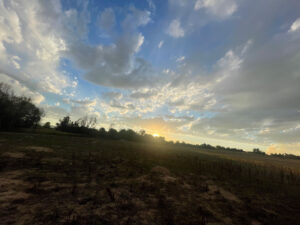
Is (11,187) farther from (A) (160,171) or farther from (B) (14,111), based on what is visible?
(B) (14,111)

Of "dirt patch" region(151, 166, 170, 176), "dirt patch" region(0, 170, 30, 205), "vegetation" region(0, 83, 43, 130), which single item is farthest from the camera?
"vegetation" region(0, 83, 43, 130)

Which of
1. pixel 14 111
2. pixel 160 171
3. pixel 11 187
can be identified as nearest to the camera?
pixel 11 187

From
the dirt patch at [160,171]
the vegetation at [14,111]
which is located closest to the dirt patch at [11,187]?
the dirt patch at [160,171]

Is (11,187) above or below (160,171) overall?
below

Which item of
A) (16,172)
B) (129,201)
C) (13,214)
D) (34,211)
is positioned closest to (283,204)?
(129,201)

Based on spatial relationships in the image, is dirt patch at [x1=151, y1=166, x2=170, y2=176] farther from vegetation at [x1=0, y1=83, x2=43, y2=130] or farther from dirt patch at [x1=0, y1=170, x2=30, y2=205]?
vegetation at [x1=0, y1=83, x2=43, y2=130]

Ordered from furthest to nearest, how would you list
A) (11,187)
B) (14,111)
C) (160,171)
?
(14,111)
(160,171)
(11,187)

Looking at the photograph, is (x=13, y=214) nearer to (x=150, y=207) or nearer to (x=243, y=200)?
(x=150, y=207)

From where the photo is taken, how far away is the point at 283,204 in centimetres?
764

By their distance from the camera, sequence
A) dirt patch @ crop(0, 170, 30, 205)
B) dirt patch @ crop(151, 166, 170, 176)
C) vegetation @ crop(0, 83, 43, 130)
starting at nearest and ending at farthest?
1. dirt patch @ crop(0, 170, 30, 205)
2. dirt patch @ crop(151, 166, 170, 176)
3. vegetation @ crop(0, 83, 43, 130)

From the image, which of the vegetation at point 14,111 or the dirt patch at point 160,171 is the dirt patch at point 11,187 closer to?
the dirt patch at point 160,171

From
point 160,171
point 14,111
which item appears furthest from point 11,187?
point 14,111

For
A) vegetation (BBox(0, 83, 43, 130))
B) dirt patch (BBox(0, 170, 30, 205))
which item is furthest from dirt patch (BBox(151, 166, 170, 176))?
vegetation (BBox(0, 83, 43, 130))

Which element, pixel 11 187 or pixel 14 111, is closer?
pixel 11 187
